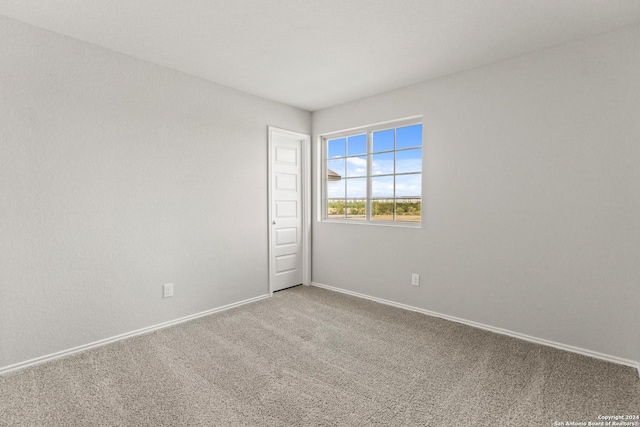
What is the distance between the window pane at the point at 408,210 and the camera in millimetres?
3482

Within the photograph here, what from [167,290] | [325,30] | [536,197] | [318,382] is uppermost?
[325,30]

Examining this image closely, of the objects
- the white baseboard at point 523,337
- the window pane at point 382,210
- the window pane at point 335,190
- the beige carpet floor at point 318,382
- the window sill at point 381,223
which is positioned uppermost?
the window pane at point 335,190

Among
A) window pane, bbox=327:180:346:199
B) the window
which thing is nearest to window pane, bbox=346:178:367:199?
the window

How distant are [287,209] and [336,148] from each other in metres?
1.08

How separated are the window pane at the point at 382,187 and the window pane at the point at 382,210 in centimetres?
8

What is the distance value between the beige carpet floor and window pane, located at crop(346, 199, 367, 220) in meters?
1.54

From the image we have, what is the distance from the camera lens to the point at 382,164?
3.80m

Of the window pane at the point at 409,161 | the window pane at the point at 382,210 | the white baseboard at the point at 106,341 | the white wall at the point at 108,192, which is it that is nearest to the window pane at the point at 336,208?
the window pane at the point at 382,210

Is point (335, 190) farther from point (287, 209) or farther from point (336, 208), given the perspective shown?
point (287, 209)

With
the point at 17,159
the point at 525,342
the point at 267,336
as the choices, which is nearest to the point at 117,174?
the point at 17,159

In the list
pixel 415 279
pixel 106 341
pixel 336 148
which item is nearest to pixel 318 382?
pixel 415 279

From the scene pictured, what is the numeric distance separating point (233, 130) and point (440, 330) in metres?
2.99

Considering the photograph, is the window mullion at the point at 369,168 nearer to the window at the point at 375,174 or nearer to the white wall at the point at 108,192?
the window at the point at 375,174

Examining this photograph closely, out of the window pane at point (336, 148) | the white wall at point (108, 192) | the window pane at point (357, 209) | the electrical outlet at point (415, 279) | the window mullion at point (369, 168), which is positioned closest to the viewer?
the white wall at point (108, 192)
